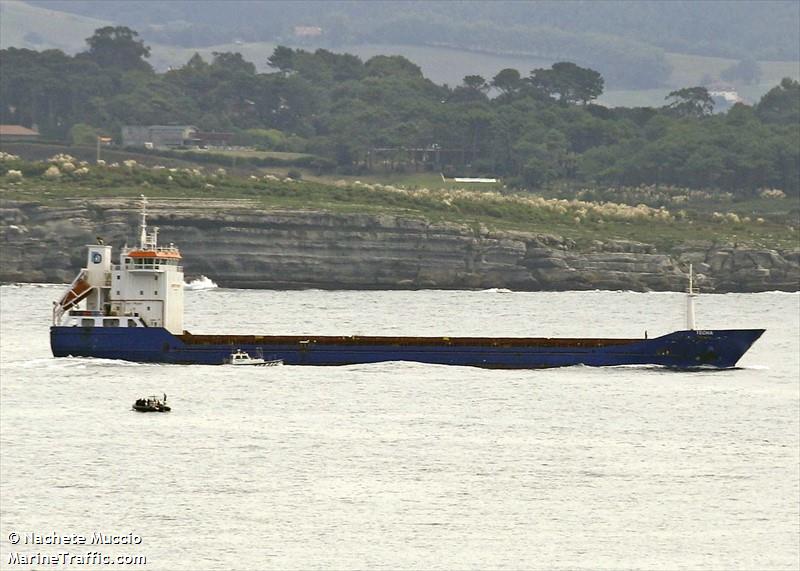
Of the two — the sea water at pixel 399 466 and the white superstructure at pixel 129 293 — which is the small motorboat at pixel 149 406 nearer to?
the sea water at pixel 399 466

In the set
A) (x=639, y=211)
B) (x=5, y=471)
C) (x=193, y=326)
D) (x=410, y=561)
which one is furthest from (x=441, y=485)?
(x=639, y=211)

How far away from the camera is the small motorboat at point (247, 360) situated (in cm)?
8581

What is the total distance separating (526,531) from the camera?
5100cm

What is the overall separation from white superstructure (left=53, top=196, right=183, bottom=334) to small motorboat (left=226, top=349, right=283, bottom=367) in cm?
410

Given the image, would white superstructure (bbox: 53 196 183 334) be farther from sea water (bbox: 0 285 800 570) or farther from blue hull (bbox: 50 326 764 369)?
sea water (bbox: 0 285 800 570)

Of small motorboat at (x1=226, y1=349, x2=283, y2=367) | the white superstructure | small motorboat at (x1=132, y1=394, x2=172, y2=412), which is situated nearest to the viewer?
small motorboat at (x1=132, y1=394, x2=172, y2=412)

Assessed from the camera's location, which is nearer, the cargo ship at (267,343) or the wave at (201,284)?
the cargo ship at (267,343)

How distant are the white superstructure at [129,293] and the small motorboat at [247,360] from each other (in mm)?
4103

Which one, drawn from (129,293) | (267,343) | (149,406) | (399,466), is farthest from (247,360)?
(399,466)

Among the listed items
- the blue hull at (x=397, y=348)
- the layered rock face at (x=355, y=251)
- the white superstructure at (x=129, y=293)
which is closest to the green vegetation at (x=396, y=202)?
the layered rock face at (x=355, y=251)

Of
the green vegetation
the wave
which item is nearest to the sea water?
the wave

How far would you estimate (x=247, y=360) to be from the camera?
3371 inches

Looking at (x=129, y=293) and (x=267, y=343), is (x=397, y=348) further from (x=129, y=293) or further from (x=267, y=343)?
(x=129, y=293)

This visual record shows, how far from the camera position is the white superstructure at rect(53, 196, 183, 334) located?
87500 mm
